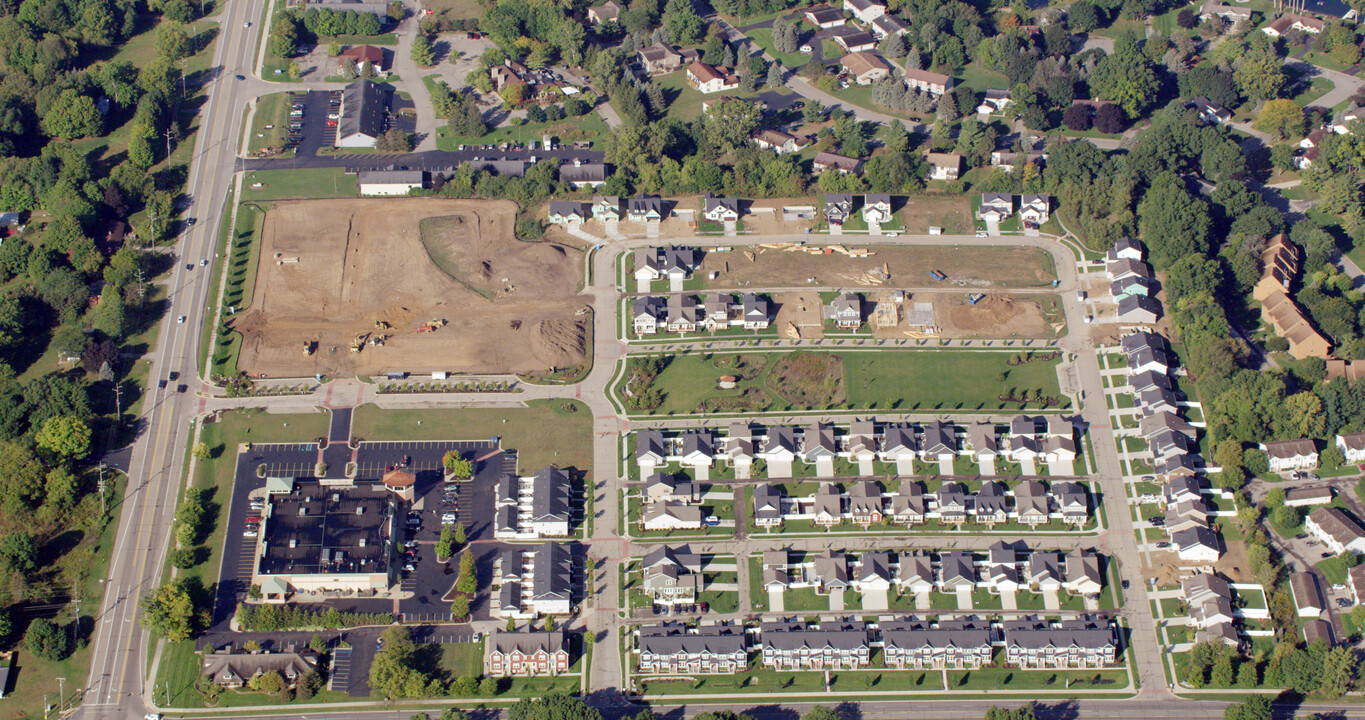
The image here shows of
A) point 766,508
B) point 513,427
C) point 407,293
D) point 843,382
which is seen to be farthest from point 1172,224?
point 407,293

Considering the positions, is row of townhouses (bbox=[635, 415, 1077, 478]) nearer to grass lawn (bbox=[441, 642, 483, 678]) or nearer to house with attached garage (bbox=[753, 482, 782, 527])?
house with attached garage (bbox=[753, 482, 782, 527])

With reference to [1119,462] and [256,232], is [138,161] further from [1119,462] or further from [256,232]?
[1119,462]

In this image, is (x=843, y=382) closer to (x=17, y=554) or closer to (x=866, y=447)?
(x=866, y=447)

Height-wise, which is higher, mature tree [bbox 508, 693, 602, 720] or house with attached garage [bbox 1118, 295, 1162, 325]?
house with attached garage [bbox 1118, 295, 1162, 325]

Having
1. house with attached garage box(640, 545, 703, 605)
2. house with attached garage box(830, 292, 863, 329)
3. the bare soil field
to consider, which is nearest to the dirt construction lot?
the bare soil field

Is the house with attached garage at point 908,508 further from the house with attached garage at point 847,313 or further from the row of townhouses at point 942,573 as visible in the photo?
the house with attached garage at point 847,313

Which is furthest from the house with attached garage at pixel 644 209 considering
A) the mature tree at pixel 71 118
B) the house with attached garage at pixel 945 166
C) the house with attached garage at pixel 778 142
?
the mature tree at pixel 71 118

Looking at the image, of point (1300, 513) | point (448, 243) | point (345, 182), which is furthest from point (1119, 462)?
point (345, 182)
